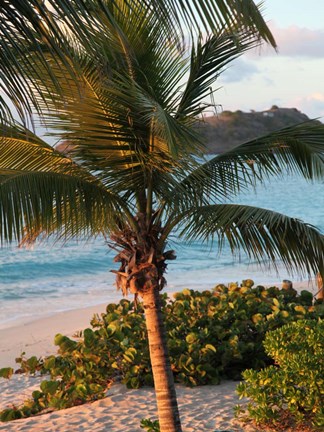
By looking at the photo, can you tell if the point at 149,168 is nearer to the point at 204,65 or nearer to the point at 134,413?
the point at 204,65

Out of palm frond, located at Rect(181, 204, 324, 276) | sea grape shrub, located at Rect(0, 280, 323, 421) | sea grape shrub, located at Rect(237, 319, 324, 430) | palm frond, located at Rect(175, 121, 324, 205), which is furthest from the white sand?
palm frond, located at Rect(175, 121, 324, 205)

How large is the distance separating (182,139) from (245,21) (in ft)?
8.17

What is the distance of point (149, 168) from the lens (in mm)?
6121

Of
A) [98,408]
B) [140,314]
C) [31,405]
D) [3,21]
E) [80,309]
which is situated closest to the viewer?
[3,21]

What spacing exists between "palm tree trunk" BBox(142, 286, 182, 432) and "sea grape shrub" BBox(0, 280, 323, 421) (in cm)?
Answer: 182

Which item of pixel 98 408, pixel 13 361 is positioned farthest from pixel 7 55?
pixel 13 361

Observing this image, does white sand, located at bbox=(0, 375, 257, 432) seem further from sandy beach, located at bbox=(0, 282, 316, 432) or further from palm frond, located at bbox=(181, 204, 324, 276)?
palm frond, located at bbox=(181, 204, 324, 276)

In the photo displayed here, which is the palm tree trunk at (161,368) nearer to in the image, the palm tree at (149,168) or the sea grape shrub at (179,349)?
the palm tree at (149,168)

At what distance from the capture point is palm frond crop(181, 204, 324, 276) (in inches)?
246

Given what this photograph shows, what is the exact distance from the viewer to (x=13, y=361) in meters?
11.7

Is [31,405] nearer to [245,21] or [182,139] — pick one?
[182,139]

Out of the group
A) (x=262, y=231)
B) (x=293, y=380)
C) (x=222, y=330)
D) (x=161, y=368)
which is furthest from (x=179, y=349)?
(x=262, y=231)

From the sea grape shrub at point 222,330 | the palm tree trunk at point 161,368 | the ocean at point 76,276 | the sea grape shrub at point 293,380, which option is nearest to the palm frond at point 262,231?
the sea grape shrub at point 293,380

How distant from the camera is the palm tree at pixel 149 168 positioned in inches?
229
